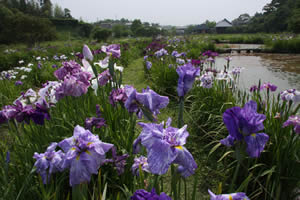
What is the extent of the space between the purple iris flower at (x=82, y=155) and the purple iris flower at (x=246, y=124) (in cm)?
56

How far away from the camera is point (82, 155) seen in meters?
0.84

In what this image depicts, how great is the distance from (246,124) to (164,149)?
0.34 m

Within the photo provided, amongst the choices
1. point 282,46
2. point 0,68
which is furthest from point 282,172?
point 282,46

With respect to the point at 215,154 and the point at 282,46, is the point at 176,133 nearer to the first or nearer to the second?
the point at 215,154

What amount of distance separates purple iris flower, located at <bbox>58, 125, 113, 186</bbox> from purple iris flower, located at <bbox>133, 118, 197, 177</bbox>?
0.26m

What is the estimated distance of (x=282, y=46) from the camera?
40.3 ft

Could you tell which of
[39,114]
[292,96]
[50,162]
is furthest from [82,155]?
[292,96]

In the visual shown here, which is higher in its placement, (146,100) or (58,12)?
(58,12)

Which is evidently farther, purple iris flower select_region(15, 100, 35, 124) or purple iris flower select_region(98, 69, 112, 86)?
purple iris flower select_region(98, 69, 112, 86)

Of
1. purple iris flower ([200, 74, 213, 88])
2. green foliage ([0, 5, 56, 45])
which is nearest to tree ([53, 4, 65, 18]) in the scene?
green foliage ([0, 5, 56, 45])

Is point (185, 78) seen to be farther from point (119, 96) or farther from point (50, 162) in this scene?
point (50, 162)

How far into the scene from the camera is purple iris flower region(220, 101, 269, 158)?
0.76 meters

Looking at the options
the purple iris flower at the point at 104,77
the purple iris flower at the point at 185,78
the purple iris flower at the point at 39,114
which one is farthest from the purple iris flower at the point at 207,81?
the purple iris flower at the point at 39,114

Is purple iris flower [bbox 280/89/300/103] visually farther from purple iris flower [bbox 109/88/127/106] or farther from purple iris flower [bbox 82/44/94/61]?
purple iris flower [bbox 82/44/94/61]
